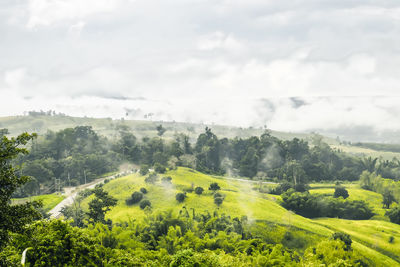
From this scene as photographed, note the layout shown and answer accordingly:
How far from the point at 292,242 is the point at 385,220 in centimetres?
2812

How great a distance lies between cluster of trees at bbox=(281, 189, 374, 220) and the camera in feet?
204

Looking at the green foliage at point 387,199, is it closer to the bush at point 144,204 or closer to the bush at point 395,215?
the bush at point 395,215

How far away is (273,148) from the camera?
4144 inches

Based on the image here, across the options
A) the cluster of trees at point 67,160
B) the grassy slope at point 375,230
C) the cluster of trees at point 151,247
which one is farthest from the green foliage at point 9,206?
the cluster of trees at point 67,160

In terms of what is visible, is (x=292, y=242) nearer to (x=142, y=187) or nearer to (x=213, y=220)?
(x=213, y=220)

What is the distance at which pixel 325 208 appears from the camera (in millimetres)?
62656

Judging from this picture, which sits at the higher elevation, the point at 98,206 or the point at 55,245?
the point at 55,245

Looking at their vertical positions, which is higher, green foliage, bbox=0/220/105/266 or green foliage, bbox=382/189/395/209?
green foliage, bbox=0/220/105/266

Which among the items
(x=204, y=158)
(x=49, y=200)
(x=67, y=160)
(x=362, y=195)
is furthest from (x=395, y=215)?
(x=67, y=160)

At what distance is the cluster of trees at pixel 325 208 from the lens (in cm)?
6212

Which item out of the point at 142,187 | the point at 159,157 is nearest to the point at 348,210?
the point at 142,187

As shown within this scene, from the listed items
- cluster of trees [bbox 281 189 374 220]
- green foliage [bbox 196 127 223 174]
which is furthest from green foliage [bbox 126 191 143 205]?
green foliage [bbox 196 127 223 174]

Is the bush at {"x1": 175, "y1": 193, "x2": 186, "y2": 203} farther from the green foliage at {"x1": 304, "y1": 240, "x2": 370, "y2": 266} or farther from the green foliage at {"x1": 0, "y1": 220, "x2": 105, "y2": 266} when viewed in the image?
the green foliage at {"x1": 0, "y1": 220, "x2": 105, "y2": 266}

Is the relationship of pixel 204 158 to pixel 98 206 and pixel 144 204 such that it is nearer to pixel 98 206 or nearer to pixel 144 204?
pixel 144 204
